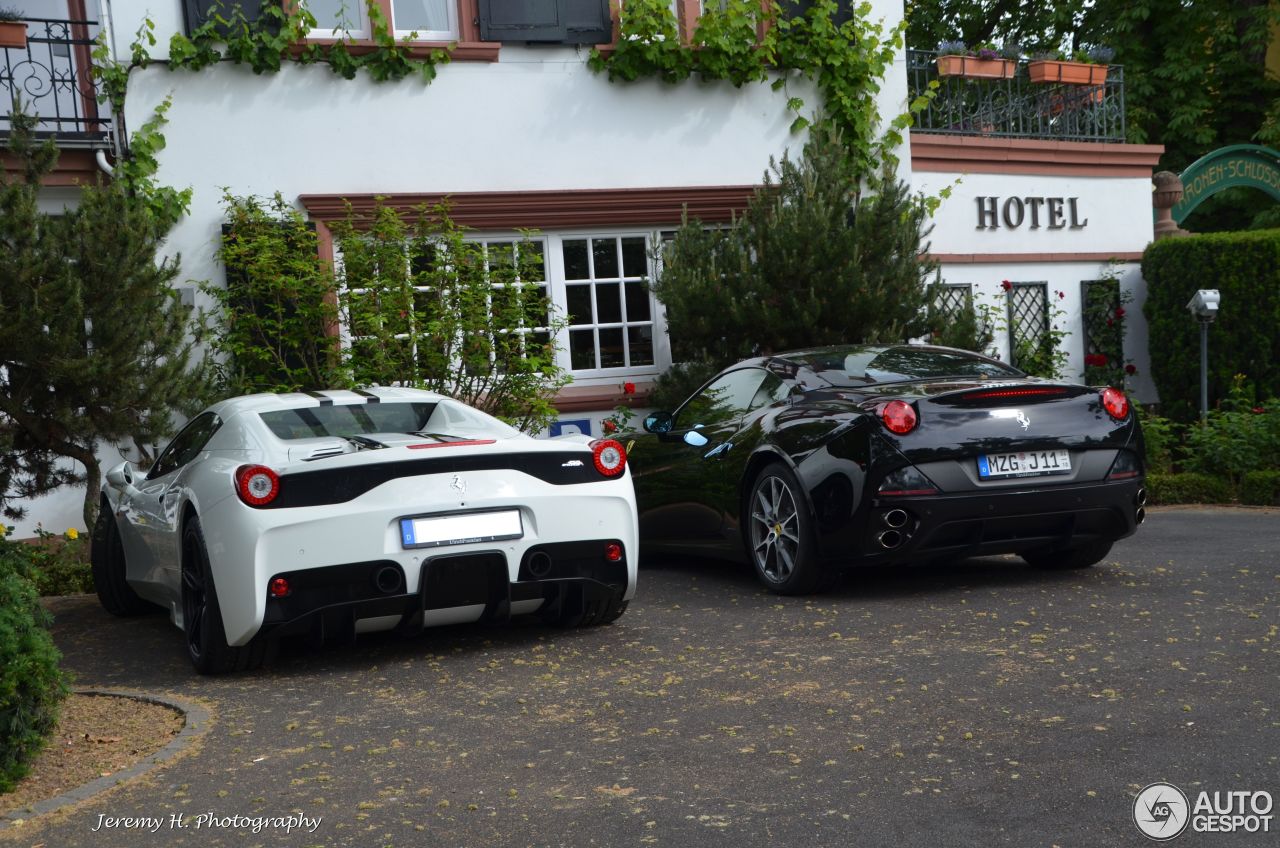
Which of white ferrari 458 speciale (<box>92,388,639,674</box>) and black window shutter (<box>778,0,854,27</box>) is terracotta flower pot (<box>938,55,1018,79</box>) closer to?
black window shutter (<box>778,0,854,27</box>)

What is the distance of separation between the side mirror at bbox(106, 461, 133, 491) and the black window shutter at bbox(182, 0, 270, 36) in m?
5.19

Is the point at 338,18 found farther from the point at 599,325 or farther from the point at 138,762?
the point at 138,762

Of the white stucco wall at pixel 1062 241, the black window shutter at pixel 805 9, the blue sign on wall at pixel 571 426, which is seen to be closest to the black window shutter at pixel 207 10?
the blue sign on wall at pixel 571 426

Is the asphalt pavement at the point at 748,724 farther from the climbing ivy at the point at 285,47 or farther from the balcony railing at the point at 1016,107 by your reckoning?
the balcony railing at the point at 1016,107

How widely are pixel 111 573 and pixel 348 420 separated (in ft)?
7.02

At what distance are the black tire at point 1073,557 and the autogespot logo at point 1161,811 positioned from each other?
4.13 meters

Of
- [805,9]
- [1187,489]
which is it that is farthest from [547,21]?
[1187,489]

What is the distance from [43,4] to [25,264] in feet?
19.9

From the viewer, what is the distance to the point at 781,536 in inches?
306

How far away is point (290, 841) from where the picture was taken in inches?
155

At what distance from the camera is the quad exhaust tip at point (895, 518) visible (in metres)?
7.15

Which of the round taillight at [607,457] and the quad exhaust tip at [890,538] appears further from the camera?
the quad exhaust tip at [890,538]

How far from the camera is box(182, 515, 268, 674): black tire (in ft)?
20.3

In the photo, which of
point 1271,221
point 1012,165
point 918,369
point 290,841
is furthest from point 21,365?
point 1271,221
